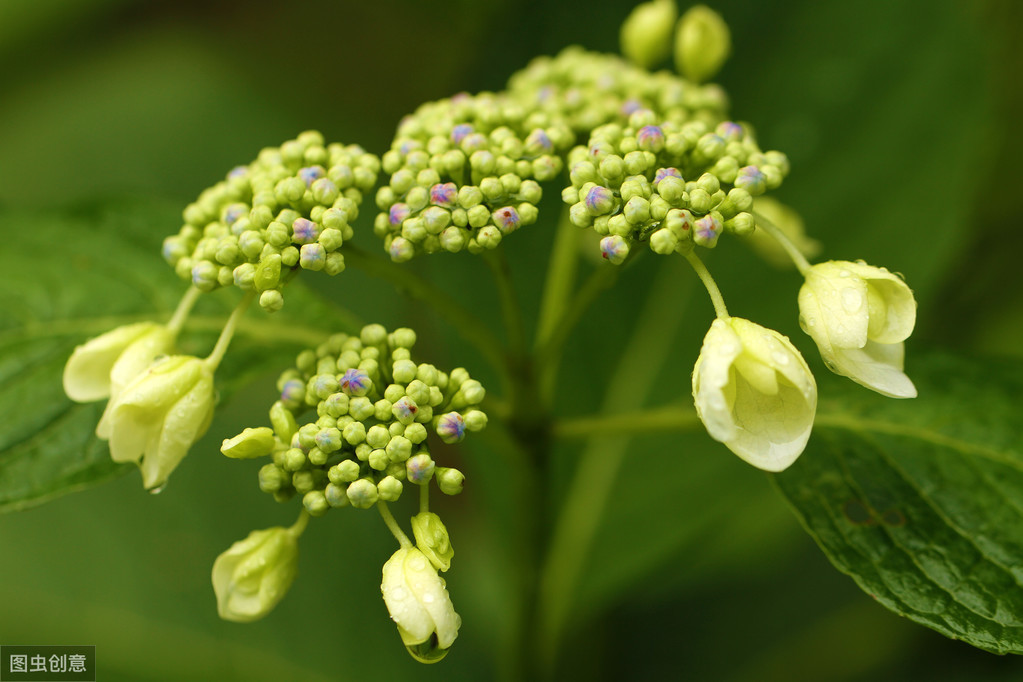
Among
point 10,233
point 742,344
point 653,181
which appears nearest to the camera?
point 742,344

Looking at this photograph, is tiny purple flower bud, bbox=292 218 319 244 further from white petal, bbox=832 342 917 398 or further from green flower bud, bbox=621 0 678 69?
green flower bud, bbox=621 0 678 69

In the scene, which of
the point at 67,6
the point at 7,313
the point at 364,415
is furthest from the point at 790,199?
the point at 67,6

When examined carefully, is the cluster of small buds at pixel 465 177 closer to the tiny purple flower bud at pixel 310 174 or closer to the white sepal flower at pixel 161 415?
the tiny purple flower bud at pixel 310 174

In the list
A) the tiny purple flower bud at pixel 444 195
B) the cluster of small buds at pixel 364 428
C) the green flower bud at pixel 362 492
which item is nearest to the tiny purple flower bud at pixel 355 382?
the cluster of small buds at pixel 364 428

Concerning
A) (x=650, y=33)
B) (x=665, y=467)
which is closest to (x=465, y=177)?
(x=650, y=33)

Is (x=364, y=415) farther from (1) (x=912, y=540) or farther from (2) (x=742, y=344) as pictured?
(1) (x=912, y=540)
